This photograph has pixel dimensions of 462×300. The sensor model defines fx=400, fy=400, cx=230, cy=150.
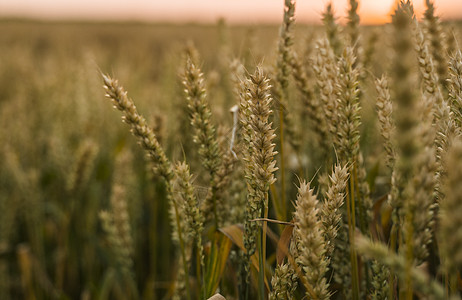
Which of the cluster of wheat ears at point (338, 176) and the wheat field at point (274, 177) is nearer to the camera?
the cluster of wheat ears at point (338, 176)

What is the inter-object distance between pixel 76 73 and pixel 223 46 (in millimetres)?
1472

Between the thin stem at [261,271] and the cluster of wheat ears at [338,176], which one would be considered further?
the thin stem at [261,271]

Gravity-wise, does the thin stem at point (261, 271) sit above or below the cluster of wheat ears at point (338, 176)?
below

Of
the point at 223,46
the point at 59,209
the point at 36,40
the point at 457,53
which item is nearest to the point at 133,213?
the point at 59,209

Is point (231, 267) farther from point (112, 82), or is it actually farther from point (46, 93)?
point (46, 93)

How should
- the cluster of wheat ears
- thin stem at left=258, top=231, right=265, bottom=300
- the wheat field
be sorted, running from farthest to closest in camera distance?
thin stem at left=258, top=231, right=265, bottom=300
the wheat field
the cluster of wheat ears

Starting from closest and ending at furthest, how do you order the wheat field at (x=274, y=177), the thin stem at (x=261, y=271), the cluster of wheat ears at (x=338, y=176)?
the cluster of wheat ears at (x=338, y=176) → the wheat field at (x=274, y=177) → the thin stem at (x=261, y=271)

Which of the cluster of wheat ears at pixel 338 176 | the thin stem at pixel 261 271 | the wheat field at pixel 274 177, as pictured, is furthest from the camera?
the thin stem at pixel 261 271

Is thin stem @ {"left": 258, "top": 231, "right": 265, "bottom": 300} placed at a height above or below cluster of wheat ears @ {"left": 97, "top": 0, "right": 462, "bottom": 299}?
below

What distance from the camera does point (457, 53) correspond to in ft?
3.12

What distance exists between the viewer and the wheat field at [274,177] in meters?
0.68

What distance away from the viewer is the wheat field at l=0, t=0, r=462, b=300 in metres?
0.68

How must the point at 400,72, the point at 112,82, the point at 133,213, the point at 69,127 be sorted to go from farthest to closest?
the point at 69,127
the point at 133,213
the point at 112,82
the point at 400,72

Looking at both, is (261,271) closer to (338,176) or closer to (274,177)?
(338,176)
